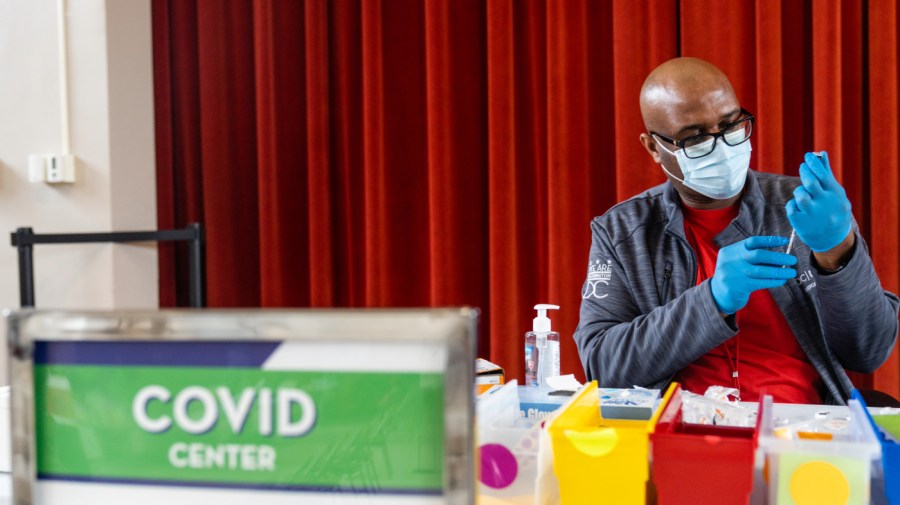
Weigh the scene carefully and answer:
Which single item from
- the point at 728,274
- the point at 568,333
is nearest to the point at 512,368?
the point at 568,333

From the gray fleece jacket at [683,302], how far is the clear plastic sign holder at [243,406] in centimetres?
101

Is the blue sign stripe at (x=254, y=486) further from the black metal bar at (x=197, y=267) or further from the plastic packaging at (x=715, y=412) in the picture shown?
the black metal bar at (x=197, y=267)

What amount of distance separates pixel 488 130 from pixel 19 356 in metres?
1.97

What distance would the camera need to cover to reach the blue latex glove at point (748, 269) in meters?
1.29

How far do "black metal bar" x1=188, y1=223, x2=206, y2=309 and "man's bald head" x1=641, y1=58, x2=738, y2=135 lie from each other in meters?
1.44

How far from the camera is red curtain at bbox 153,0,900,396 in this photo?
2.05 meters

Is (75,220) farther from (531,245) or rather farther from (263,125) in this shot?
(531,245)

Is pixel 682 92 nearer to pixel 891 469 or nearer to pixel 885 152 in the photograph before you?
pixel 885 152

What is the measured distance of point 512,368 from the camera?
7.80 ft

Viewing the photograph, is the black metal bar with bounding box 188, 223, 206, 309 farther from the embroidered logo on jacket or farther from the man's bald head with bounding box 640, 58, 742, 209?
the man's bald head with bounding box 640, 58, 742, 209

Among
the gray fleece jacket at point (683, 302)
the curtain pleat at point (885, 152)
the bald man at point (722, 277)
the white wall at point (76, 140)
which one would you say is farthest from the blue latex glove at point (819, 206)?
the white wall at point (76, 140)

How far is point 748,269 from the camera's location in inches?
51.0

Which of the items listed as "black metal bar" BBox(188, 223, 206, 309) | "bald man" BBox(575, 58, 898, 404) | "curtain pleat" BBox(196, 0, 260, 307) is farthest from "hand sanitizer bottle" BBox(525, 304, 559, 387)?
"curtain pleat" BBox(196, 0, 260, 307)

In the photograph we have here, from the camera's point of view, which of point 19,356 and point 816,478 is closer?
point 19,356
